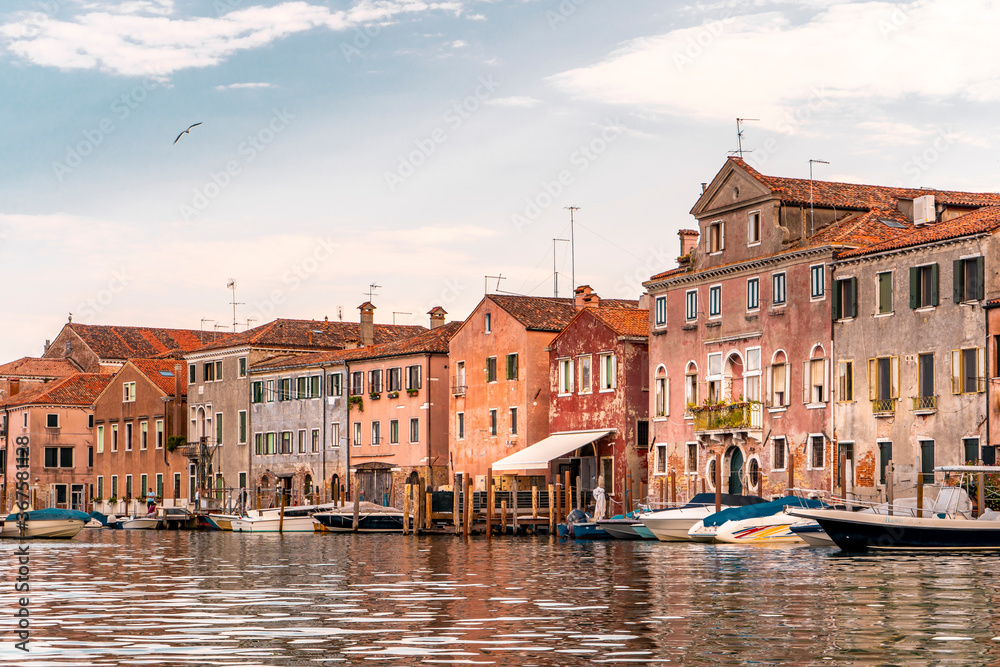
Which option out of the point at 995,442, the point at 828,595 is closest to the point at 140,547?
the point at 995,442

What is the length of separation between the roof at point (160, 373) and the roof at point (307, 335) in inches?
173

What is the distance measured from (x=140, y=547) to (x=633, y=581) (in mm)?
24134

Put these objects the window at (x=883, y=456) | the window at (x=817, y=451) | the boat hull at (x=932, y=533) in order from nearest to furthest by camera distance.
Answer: the boat hull at (x=932, y=533), the window at (x=883, y=456), the window at (x=817, y=451)

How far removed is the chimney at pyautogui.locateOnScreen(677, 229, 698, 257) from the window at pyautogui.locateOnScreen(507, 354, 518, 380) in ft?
26.2

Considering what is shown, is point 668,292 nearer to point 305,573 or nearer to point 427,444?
→ point 427,444

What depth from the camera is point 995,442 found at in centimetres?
4294

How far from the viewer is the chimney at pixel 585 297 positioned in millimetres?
66312

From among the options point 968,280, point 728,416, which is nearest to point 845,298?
point 968,280

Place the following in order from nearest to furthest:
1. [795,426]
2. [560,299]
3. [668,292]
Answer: [795,426], [668,292], [560,299]

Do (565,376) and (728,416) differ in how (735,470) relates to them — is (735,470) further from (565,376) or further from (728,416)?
(565,376)

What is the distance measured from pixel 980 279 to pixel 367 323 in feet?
131

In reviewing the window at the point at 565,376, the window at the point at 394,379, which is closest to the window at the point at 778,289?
the window at the point at 565,376

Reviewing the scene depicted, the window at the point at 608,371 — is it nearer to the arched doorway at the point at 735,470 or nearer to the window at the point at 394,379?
the arched doorway at the point at 735,470

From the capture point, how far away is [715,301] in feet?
181
